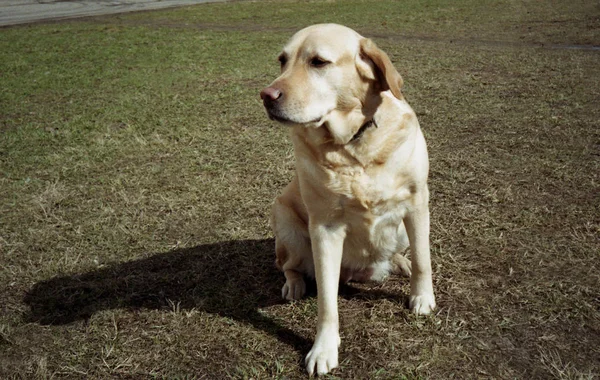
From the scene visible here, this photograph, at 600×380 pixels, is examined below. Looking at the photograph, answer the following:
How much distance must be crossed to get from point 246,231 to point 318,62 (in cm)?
157

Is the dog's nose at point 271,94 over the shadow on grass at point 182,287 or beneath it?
over

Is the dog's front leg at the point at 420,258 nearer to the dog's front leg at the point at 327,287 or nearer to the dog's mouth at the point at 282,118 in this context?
the dog's front leg at the point at 327,287

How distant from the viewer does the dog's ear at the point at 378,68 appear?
2.17 m

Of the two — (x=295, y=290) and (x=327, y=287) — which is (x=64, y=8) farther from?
(x=327, y=287)

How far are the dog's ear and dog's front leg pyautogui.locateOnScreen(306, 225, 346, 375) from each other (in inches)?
24.6

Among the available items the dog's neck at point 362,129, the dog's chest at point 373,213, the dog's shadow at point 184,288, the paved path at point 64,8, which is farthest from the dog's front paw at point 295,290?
the paved path at point 64,8

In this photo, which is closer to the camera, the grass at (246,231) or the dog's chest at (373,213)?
the dog's chest at (373,213)

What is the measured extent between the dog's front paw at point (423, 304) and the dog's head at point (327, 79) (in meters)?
0.95

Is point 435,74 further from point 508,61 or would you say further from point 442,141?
point 442,141

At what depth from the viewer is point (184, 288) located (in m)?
2.97

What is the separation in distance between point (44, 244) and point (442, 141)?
3.17 m

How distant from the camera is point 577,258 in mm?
2883

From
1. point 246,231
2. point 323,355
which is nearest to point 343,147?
point 323,355

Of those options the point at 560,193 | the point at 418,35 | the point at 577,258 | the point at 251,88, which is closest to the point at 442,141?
the point at 560,193
